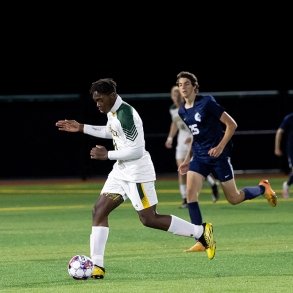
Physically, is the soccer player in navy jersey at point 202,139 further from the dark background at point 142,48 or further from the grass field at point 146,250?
the dark background at point 142,48

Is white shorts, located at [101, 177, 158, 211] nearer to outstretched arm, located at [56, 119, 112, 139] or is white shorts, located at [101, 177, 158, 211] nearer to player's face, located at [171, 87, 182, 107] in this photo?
outstretched arm, located at [56, 119, 112, 139]

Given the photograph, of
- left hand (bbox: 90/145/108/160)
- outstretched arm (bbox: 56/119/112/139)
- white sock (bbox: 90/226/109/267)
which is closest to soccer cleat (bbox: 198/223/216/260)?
white sock (bbox: 90/226/109/267)

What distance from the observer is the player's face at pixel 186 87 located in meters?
15.4

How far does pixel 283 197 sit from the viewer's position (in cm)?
2447

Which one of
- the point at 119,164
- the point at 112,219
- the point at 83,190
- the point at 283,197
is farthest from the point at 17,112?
the point at 119,164

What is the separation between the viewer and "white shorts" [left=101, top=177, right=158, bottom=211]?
1269 centimetres

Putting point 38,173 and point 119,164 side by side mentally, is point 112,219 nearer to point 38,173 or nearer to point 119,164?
point 119,164

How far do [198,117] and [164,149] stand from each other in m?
16.9

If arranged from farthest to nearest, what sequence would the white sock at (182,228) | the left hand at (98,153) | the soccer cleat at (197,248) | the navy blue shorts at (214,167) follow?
1. the navy blue shorts at (214,167)
2. the soccer cleat at (197,248)
3. the white sock at (182,228)
4. the left hand at (98,153)

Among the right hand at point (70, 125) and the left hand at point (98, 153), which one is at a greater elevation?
the right hand at point (70, 125)

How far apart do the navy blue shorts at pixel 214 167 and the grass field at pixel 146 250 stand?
0.96m

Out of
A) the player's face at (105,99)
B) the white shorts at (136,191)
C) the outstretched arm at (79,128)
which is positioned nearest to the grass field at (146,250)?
the white shorts at (136,191)

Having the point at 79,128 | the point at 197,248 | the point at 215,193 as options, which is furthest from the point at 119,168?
the point at 215,193

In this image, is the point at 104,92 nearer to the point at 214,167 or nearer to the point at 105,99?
the point at 105,99
